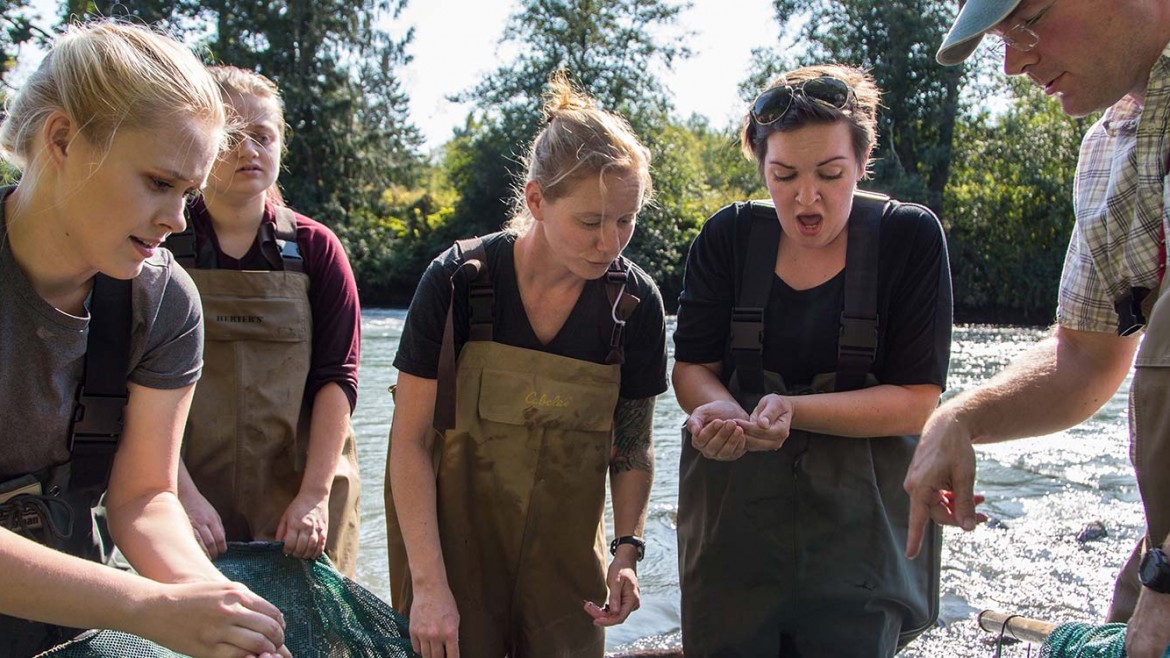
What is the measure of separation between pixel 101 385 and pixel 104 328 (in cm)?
12

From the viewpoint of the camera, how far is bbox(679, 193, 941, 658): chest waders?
268 centimetres

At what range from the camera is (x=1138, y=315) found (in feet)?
7.38

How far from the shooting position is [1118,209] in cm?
224

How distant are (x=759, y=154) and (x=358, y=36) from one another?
118 feet

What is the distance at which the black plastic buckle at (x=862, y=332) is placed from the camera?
2699 mm

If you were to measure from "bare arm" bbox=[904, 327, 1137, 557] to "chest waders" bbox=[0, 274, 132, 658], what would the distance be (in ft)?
5.54

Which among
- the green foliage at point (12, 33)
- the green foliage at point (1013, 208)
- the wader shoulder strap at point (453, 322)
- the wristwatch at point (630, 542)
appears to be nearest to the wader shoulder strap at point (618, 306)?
the wader shoulder strap at point (453, 322)

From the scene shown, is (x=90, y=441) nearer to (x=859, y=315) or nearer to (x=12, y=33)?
(x=859, y=315)

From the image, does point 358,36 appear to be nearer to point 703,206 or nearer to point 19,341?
point 703,206

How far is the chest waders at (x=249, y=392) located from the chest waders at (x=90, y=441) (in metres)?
0.83

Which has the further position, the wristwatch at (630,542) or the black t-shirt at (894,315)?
the wristwatch at (630,542)

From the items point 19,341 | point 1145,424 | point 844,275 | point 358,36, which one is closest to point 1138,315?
point 1145,424

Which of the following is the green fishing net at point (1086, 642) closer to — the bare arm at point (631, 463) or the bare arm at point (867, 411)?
the bare arm at point (867, 411)

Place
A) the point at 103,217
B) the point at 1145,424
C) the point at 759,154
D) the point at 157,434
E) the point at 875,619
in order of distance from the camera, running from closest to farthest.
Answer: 1. the point at 1145,424
2. the point at 103,217
3. the point at 157,434
4. the point at 875,619
5. the point at 759,154
